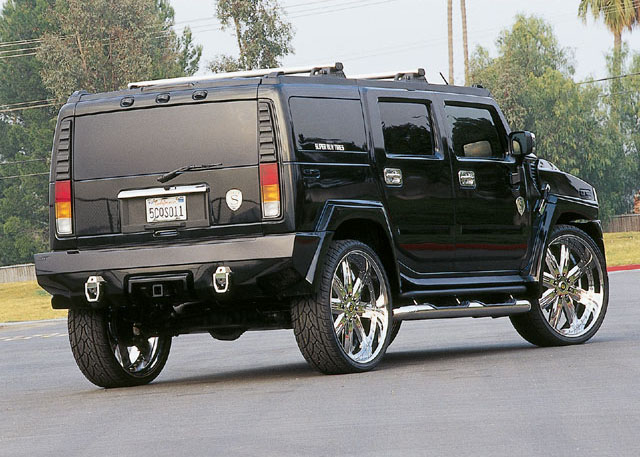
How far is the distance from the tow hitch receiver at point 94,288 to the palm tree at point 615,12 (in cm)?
A: 7282

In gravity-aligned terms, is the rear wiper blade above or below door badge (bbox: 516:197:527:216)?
above

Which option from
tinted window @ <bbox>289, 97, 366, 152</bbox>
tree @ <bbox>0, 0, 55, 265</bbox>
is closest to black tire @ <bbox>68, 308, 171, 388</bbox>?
tinted window @ <bbox>289, 97, 366, 152</bbox>

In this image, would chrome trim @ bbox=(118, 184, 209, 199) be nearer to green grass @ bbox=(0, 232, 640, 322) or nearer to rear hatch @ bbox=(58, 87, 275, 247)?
rear hatch @ bbox=(58, 87, 275, 247)

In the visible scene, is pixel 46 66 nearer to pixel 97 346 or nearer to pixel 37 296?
pixel 37 296

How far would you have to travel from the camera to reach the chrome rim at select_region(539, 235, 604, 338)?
11.9 metres

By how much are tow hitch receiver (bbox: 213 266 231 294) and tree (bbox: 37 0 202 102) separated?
55.3 meters

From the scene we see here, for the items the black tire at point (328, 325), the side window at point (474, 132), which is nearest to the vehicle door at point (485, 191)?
the side window at point (474, 132)

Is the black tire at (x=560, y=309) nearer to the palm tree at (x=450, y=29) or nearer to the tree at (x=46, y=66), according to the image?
the palm tree at (x=450, y=29)

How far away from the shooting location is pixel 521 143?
38.2 feet

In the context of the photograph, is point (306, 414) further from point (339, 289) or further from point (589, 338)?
point (589, 338)

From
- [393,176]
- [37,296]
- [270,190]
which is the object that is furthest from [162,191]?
[37,296]

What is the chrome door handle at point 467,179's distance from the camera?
1105 cm

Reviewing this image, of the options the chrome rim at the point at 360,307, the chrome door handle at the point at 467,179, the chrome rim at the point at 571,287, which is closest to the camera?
the chrome rim at the point at 360,307

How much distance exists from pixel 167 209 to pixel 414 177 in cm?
209
